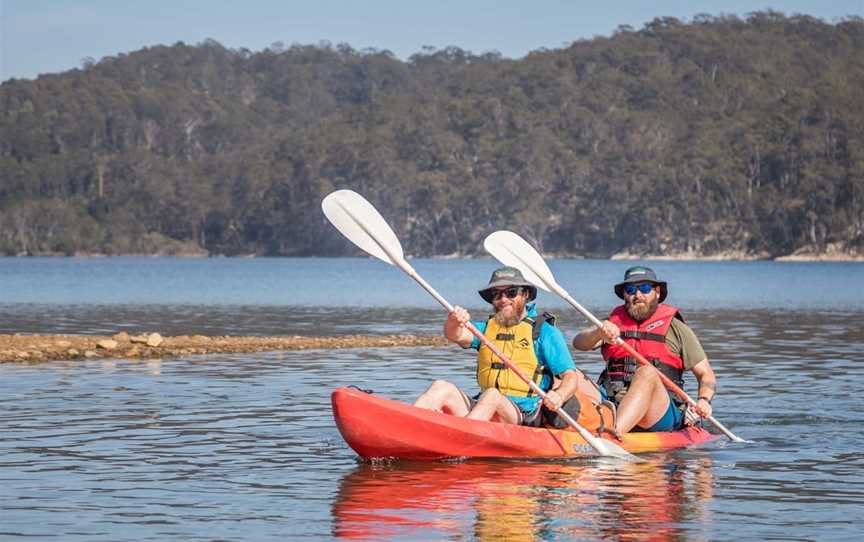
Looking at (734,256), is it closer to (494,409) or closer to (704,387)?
(704,387)

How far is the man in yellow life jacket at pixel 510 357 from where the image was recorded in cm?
Answer: 1288

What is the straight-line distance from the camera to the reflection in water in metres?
10.4

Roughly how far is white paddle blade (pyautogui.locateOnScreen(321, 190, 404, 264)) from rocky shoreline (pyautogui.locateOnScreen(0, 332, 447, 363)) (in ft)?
34.9

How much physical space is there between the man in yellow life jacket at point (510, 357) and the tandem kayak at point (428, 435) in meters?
0.19

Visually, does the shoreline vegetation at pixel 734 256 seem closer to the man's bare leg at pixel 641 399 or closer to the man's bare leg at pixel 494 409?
the man's bare leg at pixel 641 399

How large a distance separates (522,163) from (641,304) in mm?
141813

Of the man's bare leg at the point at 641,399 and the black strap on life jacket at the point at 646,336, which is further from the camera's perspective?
the black strap on life jacket at the point at 646,336

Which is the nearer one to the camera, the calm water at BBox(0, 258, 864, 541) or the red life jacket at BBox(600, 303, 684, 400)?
the calm water at BBox(0, 258, 864, 541)

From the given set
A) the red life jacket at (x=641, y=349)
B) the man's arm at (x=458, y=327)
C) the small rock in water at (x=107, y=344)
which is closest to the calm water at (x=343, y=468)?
the red life jacket at (x=641, y=349)

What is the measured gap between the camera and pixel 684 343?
14.0 metres

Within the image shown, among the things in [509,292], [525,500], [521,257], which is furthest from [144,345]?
[525,500]

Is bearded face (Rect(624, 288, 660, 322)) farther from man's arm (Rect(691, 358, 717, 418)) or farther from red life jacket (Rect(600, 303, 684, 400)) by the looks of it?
man's arm (Rect(691, 358, 717, 418))

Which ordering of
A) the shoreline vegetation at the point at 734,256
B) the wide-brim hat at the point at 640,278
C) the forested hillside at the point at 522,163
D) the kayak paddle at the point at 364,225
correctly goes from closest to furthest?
the wide-brim hat at the point at 640,278
the kayak paddle at the point at 364,225
the shoreline vegetation at the point at 734,256
the forested hillside at the point at 522,163

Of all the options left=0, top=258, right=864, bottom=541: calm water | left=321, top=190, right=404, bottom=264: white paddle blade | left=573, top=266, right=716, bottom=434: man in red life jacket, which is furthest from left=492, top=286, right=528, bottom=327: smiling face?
left=321, top=190, right=404, bottom=264: white paddle blade
